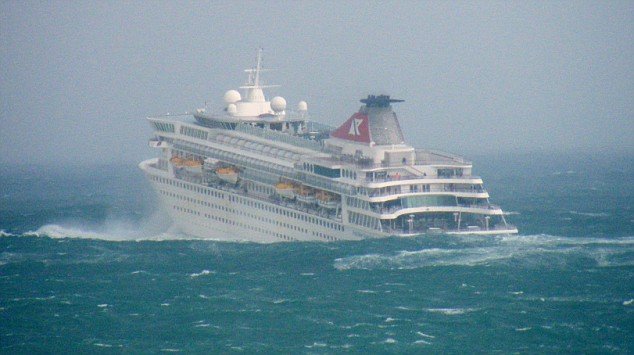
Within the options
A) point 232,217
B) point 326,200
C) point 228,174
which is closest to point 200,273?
point 326,200

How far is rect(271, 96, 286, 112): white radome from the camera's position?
3637 inches

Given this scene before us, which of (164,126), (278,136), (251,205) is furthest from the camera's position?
(164,126)

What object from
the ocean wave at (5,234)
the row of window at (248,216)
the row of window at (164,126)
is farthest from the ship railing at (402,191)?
the ocean wave at (5,234)

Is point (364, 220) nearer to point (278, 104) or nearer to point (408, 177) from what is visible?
point (408, 177)

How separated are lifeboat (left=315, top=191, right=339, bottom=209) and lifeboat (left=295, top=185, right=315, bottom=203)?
615 mm

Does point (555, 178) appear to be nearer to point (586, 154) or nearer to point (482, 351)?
point (586, 154)

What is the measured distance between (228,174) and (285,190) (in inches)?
288

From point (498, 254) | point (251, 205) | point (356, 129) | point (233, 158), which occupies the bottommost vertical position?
point (498, 254)

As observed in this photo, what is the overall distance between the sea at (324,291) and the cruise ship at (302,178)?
6.85ft

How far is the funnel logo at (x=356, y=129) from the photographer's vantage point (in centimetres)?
7925

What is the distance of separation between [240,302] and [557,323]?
18.7 meters

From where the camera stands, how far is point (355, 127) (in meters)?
80.4

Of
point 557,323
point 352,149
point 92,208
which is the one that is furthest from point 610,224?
point 92,208

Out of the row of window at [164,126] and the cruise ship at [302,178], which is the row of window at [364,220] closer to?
the cruise ship at [302,178]
